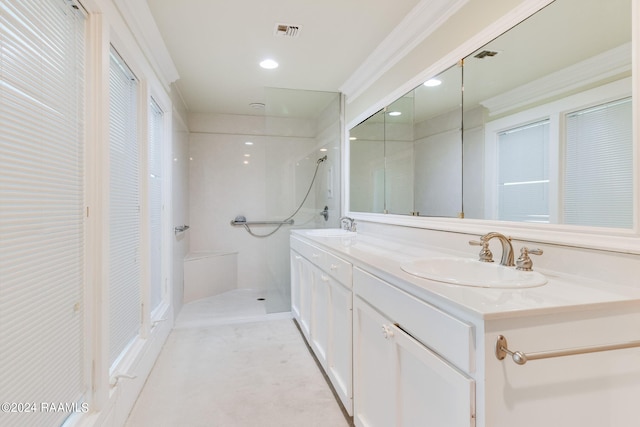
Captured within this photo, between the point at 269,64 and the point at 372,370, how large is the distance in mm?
2414

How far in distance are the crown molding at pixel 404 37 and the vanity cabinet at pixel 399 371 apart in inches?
58.8

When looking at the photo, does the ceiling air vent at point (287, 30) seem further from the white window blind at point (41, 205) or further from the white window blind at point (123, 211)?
the white window blind at point (41, 205)

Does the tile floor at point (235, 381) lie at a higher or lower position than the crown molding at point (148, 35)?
lower

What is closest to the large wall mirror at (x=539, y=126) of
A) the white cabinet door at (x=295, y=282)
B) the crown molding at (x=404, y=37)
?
the crown molding at (x=404, y=37)

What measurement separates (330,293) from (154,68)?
6.79 ft

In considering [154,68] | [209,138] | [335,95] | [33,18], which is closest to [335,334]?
[33,18]

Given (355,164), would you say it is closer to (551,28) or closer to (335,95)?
(335,95)

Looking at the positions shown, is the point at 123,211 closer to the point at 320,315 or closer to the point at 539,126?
the point at 320,315

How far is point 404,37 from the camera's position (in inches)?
84.2

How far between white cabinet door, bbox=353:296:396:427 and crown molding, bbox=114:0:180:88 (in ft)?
6.32

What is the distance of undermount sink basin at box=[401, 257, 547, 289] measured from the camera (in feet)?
3.33

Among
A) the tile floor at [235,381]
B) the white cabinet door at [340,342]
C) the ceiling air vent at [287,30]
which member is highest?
the ceiling air vent at [287,30]

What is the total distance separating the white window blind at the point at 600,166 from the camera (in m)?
1.02

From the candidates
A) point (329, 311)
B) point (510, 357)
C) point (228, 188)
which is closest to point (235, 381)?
point (329, 311)
